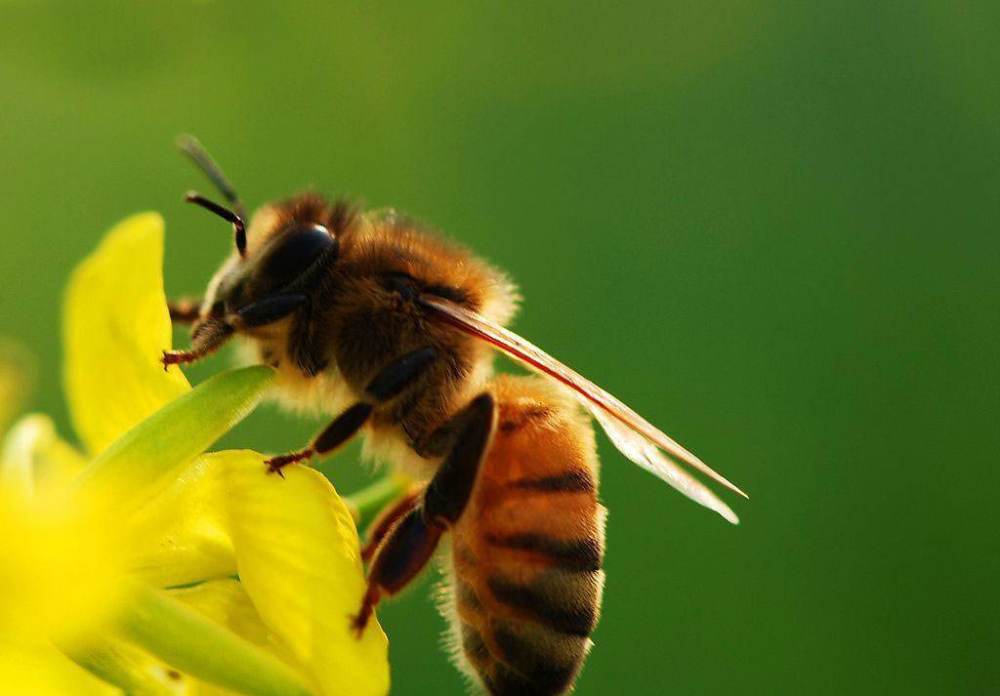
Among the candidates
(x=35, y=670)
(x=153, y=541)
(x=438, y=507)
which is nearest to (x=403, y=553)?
(x=438, y=507)

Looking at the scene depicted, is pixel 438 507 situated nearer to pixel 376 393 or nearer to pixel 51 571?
pixel 376 393

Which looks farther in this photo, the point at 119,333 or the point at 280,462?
the point at 119,333

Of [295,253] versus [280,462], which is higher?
[295,253]

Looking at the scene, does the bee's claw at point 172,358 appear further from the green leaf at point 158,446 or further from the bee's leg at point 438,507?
the bee's leg at point 438,507

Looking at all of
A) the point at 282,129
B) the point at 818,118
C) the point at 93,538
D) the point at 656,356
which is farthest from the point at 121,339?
the point at 818,118

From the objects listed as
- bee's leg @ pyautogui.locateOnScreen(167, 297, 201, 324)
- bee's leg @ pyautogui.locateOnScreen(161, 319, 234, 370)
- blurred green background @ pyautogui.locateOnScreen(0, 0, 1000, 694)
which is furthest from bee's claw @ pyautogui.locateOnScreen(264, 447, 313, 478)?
blurred green background @ pyautogui.locateOnScreen(0, 0, 1000, 694)

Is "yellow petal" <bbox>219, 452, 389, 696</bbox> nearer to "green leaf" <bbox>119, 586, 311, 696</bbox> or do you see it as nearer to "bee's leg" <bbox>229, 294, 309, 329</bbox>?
"green leaf" <bbox>119, 586, 311, 696</bbox>
